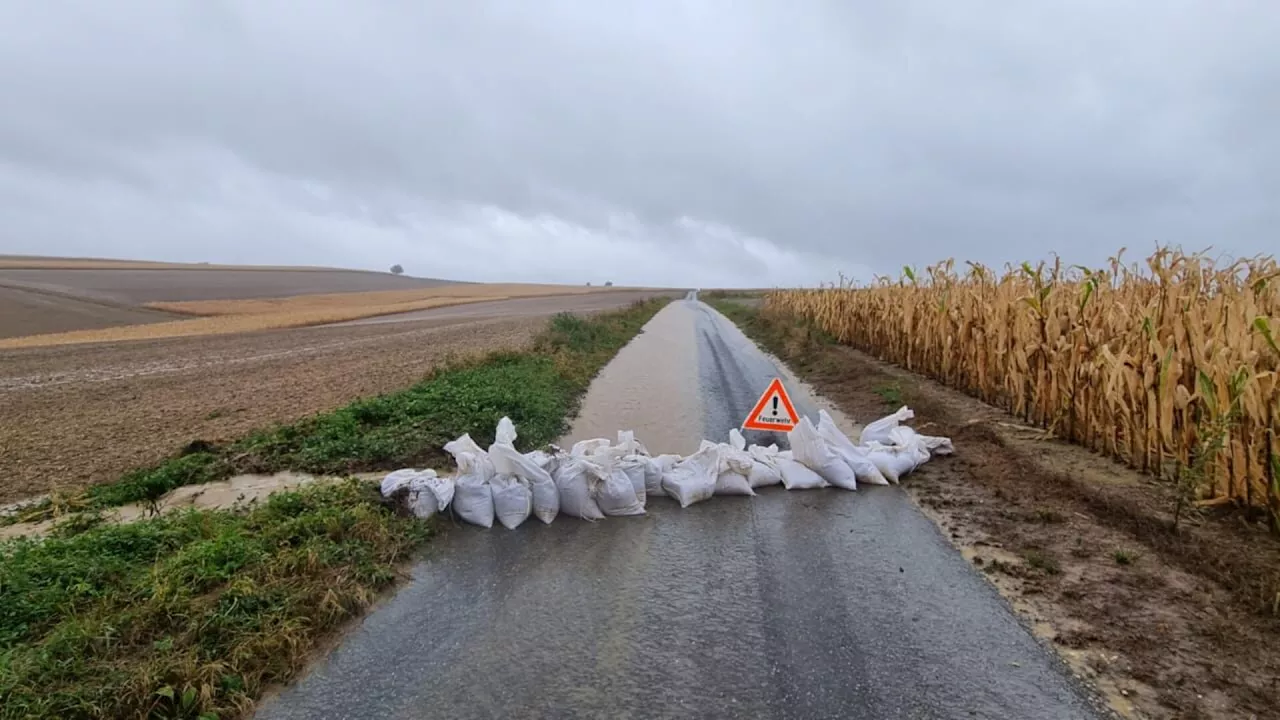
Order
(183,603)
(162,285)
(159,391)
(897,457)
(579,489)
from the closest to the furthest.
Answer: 1. (183,603)
2. (579,489)
3. (897,457)
4. (159,391)
5. (162,285)

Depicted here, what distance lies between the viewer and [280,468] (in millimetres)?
6699

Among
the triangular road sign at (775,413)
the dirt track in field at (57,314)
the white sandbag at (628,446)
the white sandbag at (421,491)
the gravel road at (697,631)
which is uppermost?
the triangular road sign at (775,413)

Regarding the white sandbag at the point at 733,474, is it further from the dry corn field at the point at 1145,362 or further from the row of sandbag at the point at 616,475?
the dry corn field at the point at 1145,362

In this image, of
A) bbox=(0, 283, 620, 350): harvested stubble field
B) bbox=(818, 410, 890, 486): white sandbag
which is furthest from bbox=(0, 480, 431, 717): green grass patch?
bbox=(0, 283, 620, 350): harvested stubble field

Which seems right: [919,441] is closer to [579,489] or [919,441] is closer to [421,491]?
[579,489]

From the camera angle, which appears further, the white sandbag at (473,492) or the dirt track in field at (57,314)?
the dirt track in field at (57,314)

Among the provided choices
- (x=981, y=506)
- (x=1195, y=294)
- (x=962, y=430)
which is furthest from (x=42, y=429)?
(x=1195, y=294)

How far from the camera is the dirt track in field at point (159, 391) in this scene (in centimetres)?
734

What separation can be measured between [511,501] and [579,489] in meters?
0.55

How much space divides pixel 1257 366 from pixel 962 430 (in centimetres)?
319

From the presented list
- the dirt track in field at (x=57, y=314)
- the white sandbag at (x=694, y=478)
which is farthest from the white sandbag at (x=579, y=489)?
the dirt track in field at (x=57, y=314)

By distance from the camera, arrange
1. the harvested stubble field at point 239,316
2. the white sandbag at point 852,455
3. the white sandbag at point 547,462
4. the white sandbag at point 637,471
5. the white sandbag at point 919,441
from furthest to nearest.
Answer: the harvested stubble field at point 239,316 < the white sandbag at point 919,441 < the white sandbag at point 852,455 < the white sandbag at point 637,471 < the white sandbag at point 547,462

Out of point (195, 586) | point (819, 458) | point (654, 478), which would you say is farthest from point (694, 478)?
point (195, 586)

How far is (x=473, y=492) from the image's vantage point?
5621mm
